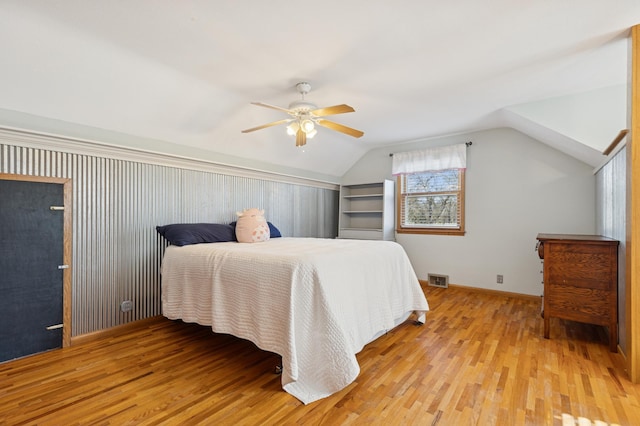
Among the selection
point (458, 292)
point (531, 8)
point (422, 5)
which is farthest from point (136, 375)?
point (458, 292)

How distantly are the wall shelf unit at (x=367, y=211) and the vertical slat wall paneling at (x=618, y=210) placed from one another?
2673 millimetres

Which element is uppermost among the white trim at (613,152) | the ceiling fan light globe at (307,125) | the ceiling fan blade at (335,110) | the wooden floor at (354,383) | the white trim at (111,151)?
the ceiling fan blade at (335,110)

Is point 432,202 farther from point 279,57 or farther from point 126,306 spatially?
point 126,306

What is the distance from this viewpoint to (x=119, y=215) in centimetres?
297

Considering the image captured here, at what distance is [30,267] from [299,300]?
7.50 ft

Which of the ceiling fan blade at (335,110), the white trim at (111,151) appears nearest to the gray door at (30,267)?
the white trim at (111,151)

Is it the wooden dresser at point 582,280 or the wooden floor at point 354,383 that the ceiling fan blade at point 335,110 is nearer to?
the wooden floor at point 354,383

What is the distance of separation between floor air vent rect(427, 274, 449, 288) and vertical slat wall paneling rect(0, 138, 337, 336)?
11.0 ft

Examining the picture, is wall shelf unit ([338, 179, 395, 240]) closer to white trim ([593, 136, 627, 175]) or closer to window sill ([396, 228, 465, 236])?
window sill ([396, 228, 465, 236])

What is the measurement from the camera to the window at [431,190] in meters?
4.68

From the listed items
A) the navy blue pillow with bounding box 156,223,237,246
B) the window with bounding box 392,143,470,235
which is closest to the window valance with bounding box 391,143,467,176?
the window with bounding box 392,143,470,235

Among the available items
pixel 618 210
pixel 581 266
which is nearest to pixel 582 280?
pixel 581 266

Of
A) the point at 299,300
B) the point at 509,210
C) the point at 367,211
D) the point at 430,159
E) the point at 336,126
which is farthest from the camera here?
the point at 367,211

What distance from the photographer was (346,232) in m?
5.49
